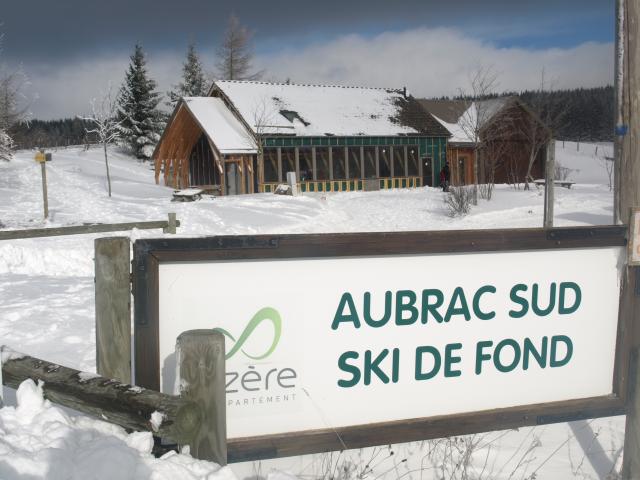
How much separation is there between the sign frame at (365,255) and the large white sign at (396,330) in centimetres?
4

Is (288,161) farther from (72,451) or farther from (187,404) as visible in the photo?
(187,404)

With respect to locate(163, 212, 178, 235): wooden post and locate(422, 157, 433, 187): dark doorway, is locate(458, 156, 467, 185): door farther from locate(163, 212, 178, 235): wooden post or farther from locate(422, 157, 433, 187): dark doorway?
locate(163, 212, 178, 235): wooden post

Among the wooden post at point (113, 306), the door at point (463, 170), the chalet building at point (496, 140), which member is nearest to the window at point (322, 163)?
the chalet building at point (496, 140)

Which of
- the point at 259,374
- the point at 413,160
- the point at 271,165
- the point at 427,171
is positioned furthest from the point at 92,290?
the point at 427,171

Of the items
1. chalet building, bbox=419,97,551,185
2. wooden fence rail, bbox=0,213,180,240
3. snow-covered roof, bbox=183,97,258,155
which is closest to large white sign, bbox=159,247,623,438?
wooden fence rail, bbox=0,213,180,240

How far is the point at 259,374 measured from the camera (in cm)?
245

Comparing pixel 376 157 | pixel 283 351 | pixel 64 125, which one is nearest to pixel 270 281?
pixel 283 351

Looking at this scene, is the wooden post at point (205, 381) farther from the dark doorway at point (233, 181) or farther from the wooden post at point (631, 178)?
the dark doorway at point (233, 181)

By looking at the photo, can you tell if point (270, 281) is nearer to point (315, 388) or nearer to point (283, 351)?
point (283, 351)

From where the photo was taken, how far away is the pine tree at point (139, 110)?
51625 millimetres

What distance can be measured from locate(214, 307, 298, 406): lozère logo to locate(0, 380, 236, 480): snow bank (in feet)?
1.01

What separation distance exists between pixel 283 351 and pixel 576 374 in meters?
1.41

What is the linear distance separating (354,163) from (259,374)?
30.4m

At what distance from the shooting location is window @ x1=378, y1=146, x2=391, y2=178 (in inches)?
1297
